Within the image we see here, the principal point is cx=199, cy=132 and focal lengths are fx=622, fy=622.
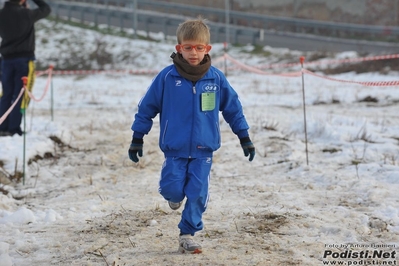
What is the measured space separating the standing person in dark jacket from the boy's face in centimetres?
511

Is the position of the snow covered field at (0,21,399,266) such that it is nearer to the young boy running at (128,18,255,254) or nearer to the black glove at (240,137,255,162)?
the young boy running at (128,18,255,254)

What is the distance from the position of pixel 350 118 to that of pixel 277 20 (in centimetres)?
1694

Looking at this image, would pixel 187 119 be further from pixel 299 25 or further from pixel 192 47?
pixel 299 25

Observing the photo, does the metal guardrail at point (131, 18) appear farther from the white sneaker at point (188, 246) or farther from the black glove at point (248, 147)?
the white sneaker at point (188, 246)

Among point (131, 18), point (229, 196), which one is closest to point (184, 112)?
point (229, 196)

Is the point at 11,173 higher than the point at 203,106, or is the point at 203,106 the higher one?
the point at 203,106

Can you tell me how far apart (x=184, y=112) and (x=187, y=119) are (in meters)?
0.05

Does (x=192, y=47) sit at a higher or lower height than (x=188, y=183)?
higher

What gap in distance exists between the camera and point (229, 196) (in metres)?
6.27

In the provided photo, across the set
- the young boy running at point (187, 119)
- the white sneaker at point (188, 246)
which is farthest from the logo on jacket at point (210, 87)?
the white sneaker at point (188, 246)

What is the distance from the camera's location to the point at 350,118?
10594 mm

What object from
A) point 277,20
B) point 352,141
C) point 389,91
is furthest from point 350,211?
point 277,20

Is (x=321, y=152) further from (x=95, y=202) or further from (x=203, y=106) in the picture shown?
(x=203, y=106)

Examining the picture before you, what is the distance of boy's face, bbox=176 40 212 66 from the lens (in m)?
4.39
